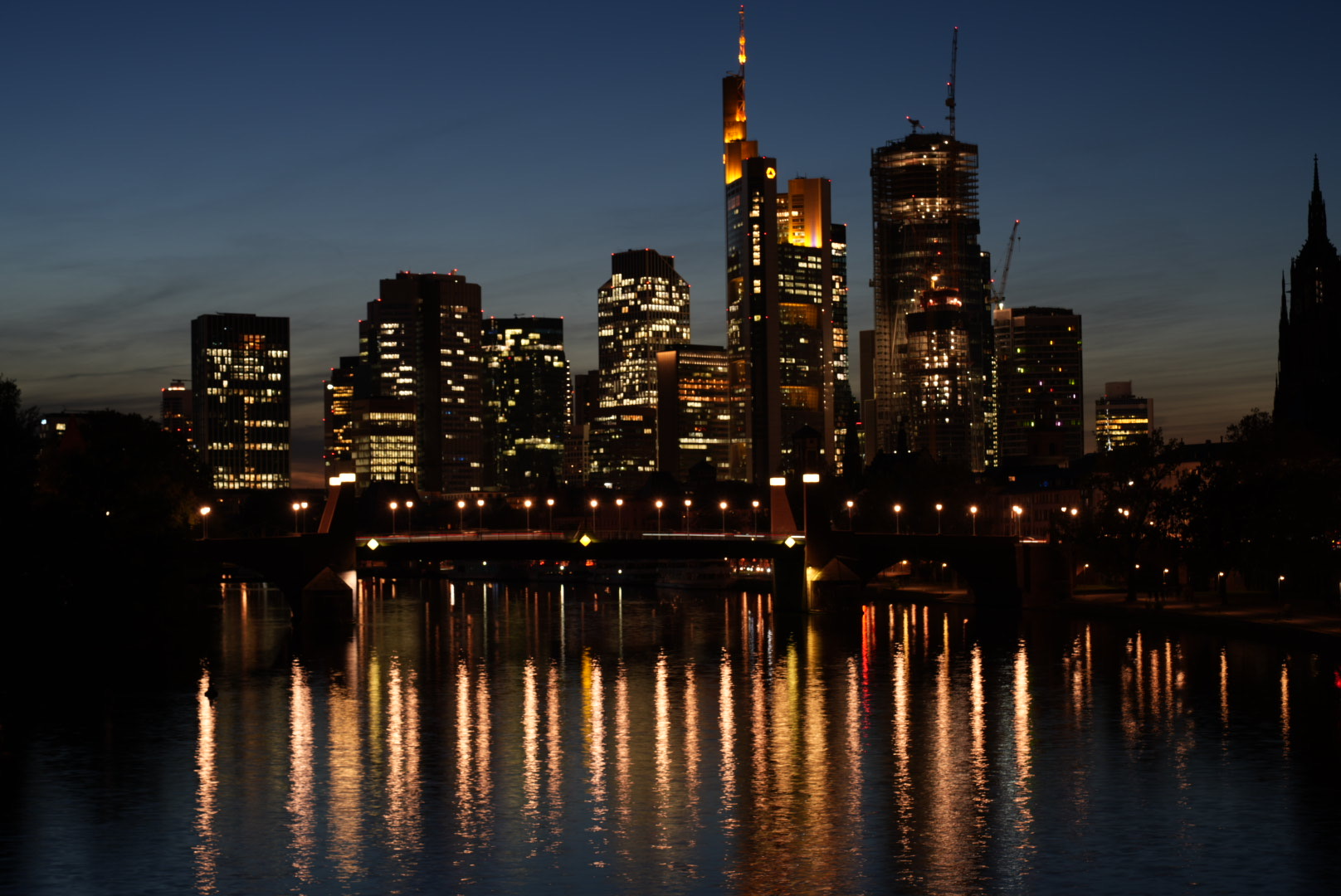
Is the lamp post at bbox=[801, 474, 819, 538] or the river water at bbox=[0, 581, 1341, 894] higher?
the lamp post at bbox=[801, 474, 819, 538]

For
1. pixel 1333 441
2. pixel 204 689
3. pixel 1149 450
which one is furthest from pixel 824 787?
pixel 1333 441

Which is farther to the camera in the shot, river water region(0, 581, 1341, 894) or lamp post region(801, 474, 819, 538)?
lamp post region(801, 474, 819, 538)

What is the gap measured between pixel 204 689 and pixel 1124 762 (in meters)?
51.2

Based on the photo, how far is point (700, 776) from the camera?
64.8 m

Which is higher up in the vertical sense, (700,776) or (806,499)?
(806,499)

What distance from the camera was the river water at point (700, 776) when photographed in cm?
4947

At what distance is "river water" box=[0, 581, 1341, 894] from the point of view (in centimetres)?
4947

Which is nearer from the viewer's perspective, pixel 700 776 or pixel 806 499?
pixel 700 776

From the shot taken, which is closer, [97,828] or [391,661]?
[97,828]

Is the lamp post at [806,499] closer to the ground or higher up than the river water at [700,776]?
higher up

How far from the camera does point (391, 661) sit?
4451 inches

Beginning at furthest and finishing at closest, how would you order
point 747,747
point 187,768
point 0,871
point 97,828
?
1. point 747,747
2. point 187,768
3. point 97,828
4. point 0,871

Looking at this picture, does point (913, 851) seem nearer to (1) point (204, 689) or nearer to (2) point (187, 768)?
(2) point (187, 768)

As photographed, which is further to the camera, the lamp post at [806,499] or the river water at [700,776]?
the lamp post at [806,499]
